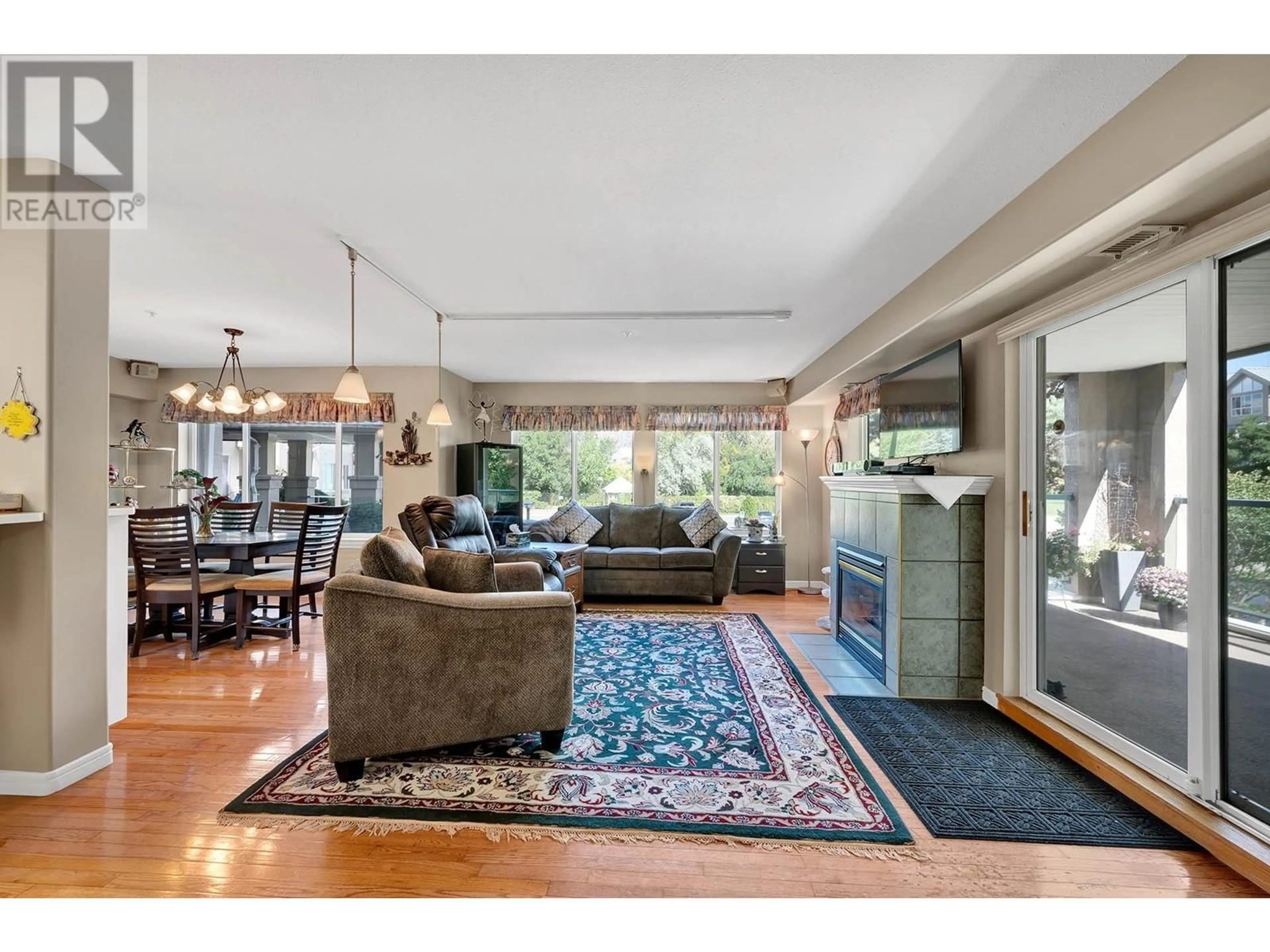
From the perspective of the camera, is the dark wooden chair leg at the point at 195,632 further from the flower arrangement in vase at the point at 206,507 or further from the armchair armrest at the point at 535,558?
the armchair armrest at the point at 535,558

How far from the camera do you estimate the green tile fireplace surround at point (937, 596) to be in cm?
320

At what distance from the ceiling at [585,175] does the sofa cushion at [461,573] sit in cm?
155

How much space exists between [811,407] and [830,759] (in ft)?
16.1

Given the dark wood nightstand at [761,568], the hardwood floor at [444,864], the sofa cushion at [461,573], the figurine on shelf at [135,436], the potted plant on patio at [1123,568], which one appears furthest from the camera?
the dark wood nightstand at [761,568]

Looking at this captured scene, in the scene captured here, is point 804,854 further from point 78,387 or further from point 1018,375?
point 78,387

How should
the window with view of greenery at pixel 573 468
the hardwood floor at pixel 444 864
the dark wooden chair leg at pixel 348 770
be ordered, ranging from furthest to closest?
the window with view of greenery at pixel 573 468 → the dark wooden chair leg at pixel 348 770 → the hardwood floor at pixel 444 864

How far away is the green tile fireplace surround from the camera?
3197 mm

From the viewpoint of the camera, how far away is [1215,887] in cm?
165

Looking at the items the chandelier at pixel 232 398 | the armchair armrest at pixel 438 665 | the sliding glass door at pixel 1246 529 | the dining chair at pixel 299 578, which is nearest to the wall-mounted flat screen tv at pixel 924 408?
the sliding glass door at pixel 1246 529

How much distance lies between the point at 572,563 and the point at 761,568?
2176 mm

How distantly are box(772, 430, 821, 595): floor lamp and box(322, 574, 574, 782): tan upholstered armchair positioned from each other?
4.68m

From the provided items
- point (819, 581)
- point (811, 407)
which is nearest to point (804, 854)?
point (819, 581)

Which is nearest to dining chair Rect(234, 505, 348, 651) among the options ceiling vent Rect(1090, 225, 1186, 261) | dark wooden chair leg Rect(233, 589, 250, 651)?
dark wooden chair leg Rect(233, 589, 250, 651)
